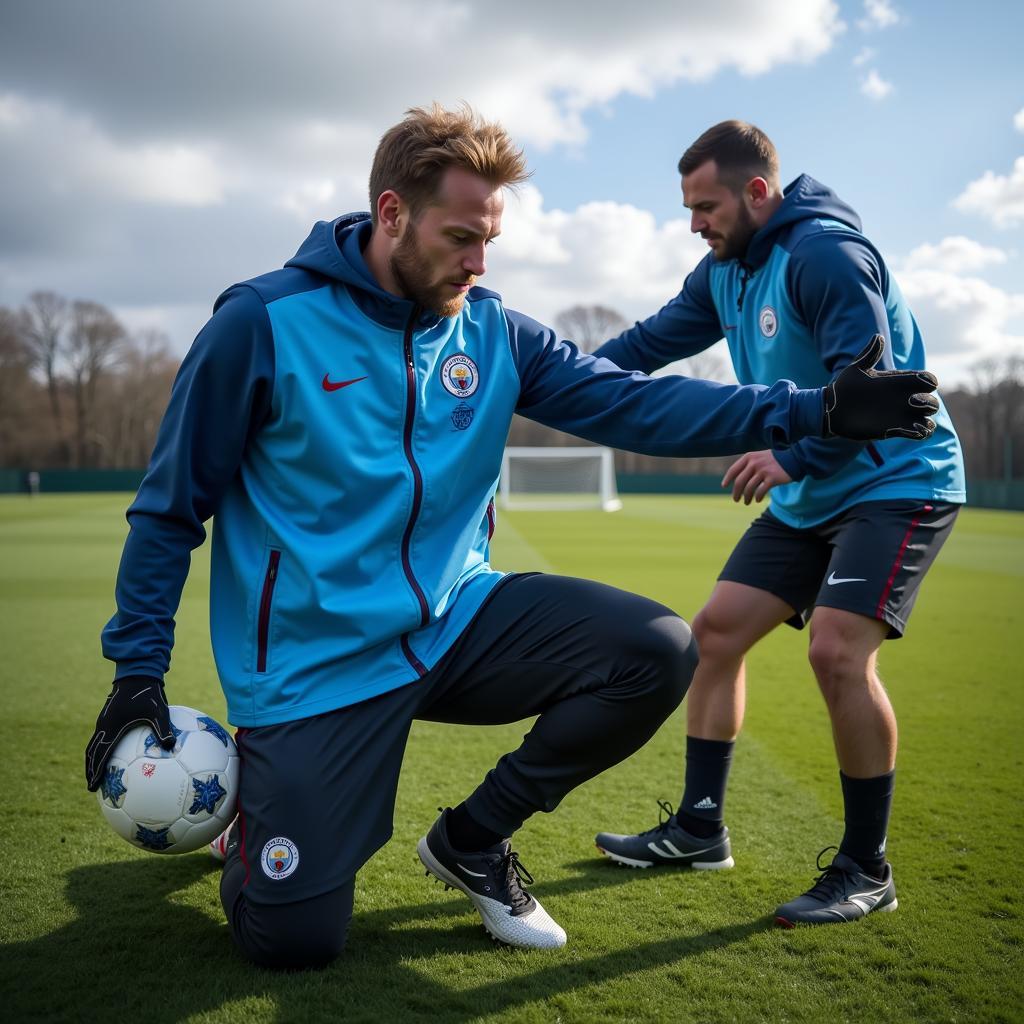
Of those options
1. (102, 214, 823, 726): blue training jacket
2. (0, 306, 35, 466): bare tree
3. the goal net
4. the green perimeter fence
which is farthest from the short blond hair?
(0, 306, 35, 466): bare tree

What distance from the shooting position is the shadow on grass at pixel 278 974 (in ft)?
7.57

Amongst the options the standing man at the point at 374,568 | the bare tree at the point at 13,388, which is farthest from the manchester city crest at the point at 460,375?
the bare tree at the point at 13,388

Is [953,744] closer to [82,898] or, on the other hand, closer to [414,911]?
[414,911]

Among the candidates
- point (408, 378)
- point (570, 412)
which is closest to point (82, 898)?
point (408, 378)

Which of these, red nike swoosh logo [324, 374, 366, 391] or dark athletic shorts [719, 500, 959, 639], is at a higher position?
red nike swoosh logo [324, 374, 366, 391]

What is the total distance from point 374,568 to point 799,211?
1981 millimetres

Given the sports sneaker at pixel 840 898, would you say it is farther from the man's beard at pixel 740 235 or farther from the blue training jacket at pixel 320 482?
the man's beard at pixel 740 235

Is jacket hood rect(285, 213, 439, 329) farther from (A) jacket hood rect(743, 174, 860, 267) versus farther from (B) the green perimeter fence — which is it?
(B) the green perimeter fence

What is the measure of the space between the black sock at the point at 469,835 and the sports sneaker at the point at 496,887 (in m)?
0.02

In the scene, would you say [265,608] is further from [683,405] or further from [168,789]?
[683,405]

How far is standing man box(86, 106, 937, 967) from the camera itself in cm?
261

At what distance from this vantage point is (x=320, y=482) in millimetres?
2773

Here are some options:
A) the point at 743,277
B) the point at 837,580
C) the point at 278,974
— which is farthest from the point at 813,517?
the point at 278,974

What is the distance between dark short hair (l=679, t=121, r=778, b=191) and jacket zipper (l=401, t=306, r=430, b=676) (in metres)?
1.40
